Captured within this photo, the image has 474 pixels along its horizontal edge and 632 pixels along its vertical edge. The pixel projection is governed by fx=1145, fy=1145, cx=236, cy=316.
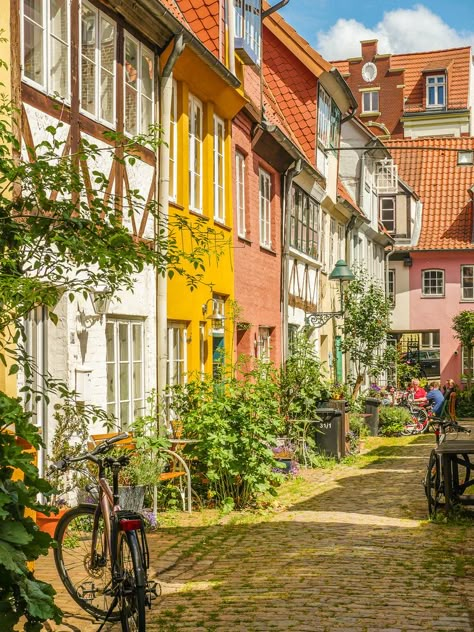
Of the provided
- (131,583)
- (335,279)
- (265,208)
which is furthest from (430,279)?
(131,583)

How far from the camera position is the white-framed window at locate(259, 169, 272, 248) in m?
20.2

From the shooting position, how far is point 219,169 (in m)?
16.9

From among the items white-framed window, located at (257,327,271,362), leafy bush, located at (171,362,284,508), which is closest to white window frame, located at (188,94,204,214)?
leafy bush, located at (171,362,284,508)

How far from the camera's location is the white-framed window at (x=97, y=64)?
1155 cm

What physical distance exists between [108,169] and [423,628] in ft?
21.8

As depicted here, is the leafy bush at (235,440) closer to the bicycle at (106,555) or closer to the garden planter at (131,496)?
the garden planter at (131,496)

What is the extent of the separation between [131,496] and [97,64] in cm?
448

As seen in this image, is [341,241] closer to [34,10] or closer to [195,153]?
[195,153]

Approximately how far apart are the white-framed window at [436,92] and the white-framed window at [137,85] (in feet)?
149

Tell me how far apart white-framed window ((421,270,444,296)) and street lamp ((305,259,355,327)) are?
67.0 feet

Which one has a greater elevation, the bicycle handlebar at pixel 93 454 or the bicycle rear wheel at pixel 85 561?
the bicycle handlebar at pixel 93 454

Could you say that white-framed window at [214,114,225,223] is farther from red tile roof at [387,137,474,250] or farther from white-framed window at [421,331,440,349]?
white-framed window at [421,331,440,349]

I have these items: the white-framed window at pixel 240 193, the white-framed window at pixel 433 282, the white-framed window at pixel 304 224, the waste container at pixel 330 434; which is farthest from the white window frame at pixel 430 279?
the white-framed window at pixel 240 193

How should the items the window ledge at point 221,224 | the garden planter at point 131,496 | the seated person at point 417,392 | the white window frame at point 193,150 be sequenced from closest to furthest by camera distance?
the garden planter at point 131,496, the white window frame at point 193,150, the window ledge at point 221,224, the seated person at point 417,392
